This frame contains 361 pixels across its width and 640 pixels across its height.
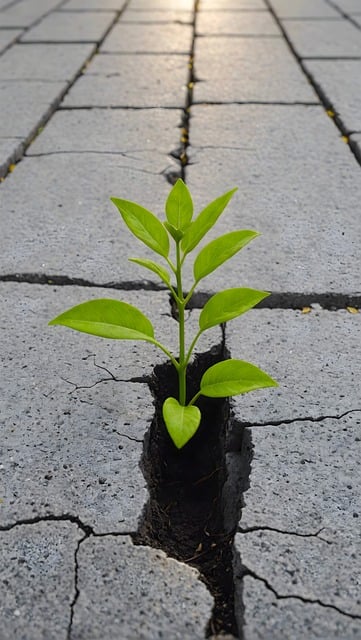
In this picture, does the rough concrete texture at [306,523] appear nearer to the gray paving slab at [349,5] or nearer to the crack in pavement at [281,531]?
the crack in pavement at [281,531]

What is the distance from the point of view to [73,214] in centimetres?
→ 228

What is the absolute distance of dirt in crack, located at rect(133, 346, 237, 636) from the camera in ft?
3.78

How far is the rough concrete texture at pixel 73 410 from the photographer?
4.02 ft

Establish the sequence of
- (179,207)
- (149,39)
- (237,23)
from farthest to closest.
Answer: (237,23)
(149,39)
(179,207)

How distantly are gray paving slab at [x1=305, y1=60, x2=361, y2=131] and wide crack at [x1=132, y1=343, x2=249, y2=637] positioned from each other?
1.83 m

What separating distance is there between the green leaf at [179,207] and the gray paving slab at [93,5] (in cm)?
452

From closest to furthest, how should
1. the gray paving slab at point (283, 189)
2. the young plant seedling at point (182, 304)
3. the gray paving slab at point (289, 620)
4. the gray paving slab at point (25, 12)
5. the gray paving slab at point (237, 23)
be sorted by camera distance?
the gray paving slab at point (289, 620), the young plant seedling at point (182, 304), the gray paving slab at point (283, 189), the gray paving slab at point (237, 23), the gray paving slab at point (25, 12)

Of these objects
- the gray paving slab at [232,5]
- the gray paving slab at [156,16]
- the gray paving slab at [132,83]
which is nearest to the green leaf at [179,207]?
the gray paving slab at [132,83]

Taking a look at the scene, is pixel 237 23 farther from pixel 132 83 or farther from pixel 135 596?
pixel 135 596

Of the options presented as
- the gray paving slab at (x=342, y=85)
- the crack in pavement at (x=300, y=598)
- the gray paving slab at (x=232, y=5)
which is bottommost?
the crack in pavement at (x=300, y=598)

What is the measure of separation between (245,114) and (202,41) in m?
1.46

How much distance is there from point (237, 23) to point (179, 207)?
399 cm

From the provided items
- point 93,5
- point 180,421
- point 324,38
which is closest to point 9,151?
point 180,421

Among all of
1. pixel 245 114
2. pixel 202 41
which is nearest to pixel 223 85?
pixel 245 114
